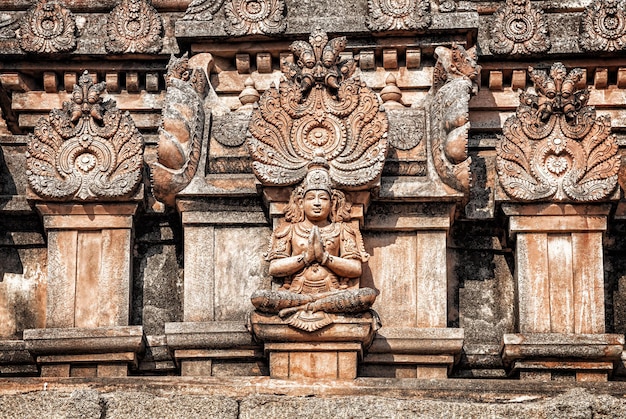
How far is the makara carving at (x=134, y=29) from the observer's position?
26422 mm

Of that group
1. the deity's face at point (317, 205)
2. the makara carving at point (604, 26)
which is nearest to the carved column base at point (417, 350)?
the deity's face at point (317, 205)

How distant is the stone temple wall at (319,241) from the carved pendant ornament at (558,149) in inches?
0.9

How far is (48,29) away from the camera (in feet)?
87.0

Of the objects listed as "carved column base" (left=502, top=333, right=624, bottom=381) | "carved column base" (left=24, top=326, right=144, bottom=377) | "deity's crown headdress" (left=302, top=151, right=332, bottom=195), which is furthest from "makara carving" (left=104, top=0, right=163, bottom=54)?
"carved column base" (left=502, top=333, right=624, bottom=381)

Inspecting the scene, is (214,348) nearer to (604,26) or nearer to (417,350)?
(417,350)

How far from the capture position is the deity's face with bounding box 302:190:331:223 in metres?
23.8

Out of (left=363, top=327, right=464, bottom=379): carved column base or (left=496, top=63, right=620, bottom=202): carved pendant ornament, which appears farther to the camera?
(left=496, top=63, right=620, bottom=202): carved pendant ornament

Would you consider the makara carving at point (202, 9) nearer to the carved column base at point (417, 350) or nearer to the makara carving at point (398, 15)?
the makara carving at point (398, 15)

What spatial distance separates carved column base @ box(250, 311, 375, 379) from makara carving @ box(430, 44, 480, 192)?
6.37ft

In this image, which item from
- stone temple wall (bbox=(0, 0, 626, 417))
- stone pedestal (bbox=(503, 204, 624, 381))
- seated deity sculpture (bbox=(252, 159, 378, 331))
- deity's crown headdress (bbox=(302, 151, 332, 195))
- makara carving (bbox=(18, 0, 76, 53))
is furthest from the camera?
makara carving (bbox=(18, 0, 76, 53))

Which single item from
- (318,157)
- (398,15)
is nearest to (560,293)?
(318,157)

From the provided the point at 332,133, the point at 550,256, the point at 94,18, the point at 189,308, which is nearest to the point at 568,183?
the point at 550,256

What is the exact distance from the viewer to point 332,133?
958 inches

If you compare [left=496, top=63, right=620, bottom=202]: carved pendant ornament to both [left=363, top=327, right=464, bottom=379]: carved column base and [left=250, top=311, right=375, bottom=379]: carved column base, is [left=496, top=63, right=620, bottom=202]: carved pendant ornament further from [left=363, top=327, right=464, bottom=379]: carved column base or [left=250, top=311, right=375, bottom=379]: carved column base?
[left=250, top=311, right=375, bottom=379]: carved column base
